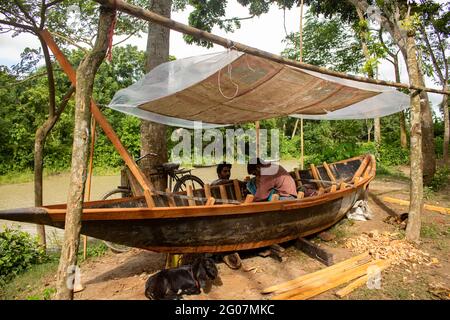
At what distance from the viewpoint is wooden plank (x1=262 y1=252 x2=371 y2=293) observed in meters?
3.35

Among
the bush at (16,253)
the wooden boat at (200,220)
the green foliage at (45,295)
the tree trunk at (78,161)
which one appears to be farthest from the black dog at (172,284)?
the bush at (16,253)

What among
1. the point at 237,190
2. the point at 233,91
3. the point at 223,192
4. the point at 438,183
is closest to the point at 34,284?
the point at 223,192

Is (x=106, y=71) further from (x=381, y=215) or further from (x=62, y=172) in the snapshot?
(x=381, y=215)

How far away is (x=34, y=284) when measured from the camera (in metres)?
4.23

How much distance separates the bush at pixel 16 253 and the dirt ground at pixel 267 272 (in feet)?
3.45

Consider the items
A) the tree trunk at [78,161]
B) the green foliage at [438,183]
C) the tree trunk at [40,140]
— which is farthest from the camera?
the green foliage at [438,183]

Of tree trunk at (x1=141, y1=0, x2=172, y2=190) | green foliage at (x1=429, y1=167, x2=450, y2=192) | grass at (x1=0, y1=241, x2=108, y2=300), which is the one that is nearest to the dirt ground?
grass at (x1=0, y1=241, x2=108, y2=300)

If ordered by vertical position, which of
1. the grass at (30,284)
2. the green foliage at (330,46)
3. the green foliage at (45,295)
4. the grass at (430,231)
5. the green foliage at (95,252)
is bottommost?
the grass at (30,284)

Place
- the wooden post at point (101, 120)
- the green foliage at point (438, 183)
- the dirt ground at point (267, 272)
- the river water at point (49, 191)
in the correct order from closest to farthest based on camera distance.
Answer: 1. the wooden post at point (101, 120)
2. the dirt ground at point (267, 272)
3. the green foliage at point (438, 183)
4. the river water at point (49, 191)

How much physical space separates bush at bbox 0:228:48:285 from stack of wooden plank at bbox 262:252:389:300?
3.96m

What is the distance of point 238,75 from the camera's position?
3443 mm

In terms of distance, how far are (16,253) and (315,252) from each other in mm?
4692

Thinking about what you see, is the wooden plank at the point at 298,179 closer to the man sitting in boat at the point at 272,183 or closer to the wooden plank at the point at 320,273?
the man sitting in boat at the point at 272,183

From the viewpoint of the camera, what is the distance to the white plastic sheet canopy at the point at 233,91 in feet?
10.8
